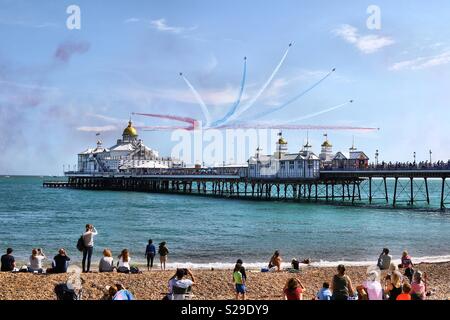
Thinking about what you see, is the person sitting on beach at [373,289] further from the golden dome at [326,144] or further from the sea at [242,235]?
the golden dome at [326,144]

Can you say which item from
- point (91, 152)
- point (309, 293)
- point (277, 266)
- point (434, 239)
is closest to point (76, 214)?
point (434, 239)

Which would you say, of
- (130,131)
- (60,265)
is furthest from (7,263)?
(130,131)

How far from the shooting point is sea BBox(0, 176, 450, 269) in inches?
867

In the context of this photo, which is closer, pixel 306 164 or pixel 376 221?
pixel 376 221

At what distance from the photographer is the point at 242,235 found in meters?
29.5

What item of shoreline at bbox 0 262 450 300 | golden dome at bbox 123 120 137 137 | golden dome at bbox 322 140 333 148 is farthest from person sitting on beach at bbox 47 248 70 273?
golden dome at bbox 123 120 137 137

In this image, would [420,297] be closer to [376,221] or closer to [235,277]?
[235,277]

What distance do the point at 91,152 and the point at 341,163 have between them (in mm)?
70783

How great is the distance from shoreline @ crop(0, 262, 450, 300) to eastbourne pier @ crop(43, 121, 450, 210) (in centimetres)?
3795

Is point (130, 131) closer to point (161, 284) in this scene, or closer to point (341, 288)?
point (161, 284)

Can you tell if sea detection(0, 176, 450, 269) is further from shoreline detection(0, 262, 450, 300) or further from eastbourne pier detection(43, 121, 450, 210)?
eastbourne pier detection(43, 121, 450, 210)

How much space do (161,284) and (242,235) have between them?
1663 cm

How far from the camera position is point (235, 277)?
11.5 meters
